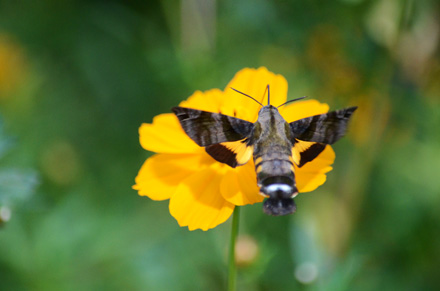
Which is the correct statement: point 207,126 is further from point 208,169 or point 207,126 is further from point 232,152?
point 208,169

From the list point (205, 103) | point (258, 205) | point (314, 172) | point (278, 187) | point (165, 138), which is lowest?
point (278, 187)

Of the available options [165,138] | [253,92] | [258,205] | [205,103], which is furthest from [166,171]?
[258,205]

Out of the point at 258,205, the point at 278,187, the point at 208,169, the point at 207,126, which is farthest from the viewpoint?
the point at 258,205

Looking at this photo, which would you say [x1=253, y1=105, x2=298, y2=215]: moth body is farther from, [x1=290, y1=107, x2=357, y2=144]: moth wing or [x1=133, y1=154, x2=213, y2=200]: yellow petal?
[x1=133, y1=154, x2=213, y2=200]: yellow petal

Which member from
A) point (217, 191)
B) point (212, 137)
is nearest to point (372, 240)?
point (217, 191)

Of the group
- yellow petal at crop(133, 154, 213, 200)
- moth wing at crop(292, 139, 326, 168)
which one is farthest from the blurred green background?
moth wing at crop(292, 139, 326, 168)

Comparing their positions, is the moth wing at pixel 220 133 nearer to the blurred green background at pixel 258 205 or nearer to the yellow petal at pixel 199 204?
the yellow petal at pixel 199 204

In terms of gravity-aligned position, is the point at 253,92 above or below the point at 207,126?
above

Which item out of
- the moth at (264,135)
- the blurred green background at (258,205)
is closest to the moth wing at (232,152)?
the moth at (264,135)
